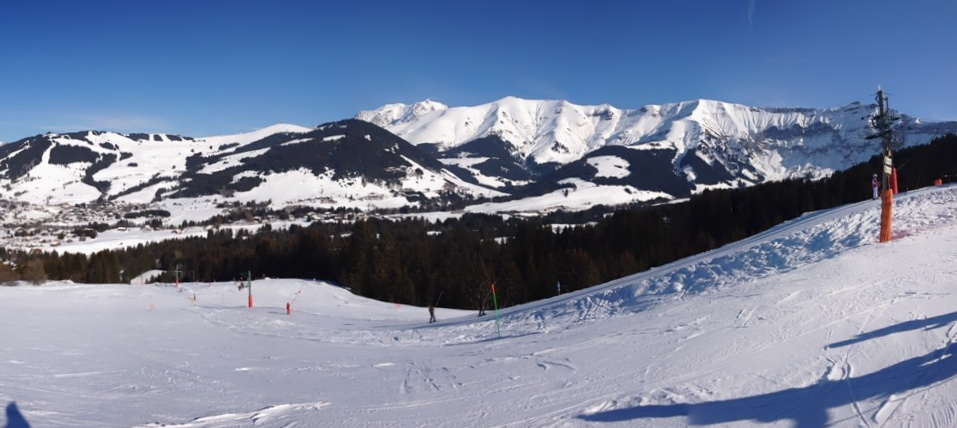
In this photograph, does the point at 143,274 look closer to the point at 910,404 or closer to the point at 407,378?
the point at 407,378

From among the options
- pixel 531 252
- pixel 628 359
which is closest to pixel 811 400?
pixel 628 359

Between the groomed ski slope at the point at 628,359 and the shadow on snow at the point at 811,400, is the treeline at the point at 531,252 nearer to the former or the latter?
the groomed ski slope at the point at 628,359

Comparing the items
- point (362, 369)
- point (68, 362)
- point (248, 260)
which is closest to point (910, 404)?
point (362, 369)

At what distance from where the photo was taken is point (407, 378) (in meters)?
13.8

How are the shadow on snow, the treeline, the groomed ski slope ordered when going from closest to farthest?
1. the shadow on snow
2. the groomed ski slope
3. the treeline

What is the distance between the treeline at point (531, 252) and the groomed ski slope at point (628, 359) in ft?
144

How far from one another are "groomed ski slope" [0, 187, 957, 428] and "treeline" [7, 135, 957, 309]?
43.9 m

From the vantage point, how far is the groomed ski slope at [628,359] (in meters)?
9.16

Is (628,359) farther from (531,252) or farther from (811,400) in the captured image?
(531,252)

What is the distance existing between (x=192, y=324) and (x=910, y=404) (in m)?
29.7

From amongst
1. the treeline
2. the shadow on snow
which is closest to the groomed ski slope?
the shadow on snow

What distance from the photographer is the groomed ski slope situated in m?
9.16

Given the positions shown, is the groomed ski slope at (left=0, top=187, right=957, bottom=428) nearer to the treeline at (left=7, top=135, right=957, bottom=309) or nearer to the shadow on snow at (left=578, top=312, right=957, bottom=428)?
the shadow on snow at (left=578, top=312, right=957, bottom=428)

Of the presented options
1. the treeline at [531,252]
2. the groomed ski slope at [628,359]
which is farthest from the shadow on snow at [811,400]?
the treeline at [531,252]
